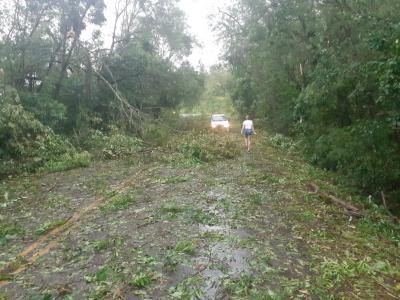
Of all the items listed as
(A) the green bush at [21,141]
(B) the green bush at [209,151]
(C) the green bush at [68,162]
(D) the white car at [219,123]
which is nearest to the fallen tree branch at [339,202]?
(B) the green bush at [209,151]

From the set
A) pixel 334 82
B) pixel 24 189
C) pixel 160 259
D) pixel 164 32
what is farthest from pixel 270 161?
pixel 164 32

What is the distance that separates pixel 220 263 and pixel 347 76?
8.43m

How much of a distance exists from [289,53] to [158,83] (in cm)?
981

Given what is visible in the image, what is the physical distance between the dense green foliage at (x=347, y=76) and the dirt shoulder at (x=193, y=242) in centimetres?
131

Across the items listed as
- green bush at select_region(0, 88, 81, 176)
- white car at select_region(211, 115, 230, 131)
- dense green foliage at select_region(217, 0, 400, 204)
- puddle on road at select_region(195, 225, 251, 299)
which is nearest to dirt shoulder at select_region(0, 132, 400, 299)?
puddle on road at select_region(195, 225, 251, 299)

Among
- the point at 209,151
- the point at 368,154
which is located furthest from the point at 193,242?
the point at 209,151

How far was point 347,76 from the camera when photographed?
12188 mm

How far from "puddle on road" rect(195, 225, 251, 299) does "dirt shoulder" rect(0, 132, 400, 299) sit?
2cm

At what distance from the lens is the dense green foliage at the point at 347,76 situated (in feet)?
33.9

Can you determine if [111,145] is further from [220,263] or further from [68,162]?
[220,263]

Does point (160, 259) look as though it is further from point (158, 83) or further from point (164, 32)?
point (164, 32)

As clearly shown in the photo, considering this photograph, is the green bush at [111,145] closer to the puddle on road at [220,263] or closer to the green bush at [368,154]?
the green bush at [368,154]

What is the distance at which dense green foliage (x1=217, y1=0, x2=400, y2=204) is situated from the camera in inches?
407

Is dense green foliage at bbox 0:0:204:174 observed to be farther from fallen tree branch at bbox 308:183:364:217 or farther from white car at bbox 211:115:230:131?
fallen tree branch at bbox 308:183:364:217
